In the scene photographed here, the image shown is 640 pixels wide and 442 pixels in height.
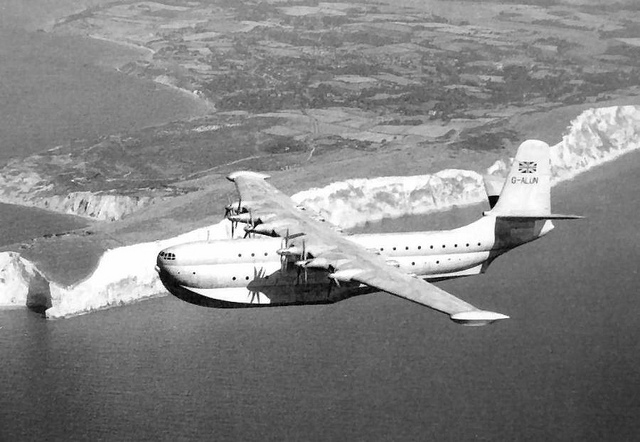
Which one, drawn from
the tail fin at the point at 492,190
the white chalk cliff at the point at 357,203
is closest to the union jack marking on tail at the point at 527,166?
the tail fin at the point at 492,190

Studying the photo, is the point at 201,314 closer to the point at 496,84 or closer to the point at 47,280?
the point at 47,280

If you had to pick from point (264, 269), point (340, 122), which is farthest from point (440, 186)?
point (264, 269)

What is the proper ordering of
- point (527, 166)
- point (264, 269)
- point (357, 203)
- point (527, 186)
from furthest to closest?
point (357, 203)
point (527, 166)
point (527, 186)
point (264, 269)

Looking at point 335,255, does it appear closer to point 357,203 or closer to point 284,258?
point 284,258

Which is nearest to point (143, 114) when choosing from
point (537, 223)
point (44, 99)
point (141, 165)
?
point (44, 99)

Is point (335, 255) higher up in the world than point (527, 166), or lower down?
lower down
